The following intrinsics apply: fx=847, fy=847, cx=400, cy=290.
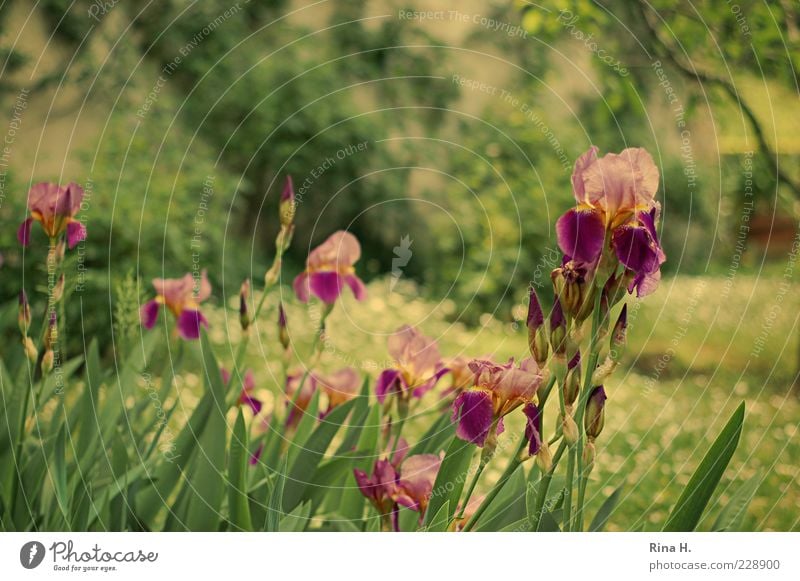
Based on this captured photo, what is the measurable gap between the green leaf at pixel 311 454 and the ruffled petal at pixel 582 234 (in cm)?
32

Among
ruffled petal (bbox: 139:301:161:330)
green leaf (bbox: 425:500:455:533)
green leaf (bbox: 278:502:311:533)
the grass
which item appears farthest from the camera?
the grass

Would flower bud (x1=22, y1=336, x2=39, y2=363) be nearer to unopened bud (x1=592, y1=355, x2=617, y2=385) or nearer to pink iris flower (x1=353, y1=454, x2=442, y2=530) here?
pink iris flower (x1=353, y1=454, x2=442, y2=530)

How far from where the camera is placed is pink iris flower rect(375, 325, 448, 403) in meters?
0.88

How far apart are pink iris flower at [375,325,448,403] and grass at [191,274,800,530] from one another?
28.3 inches

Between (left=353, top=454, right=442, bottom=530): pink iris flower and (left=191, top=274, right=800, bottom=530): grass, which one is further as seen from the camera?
(left=191, top=274, right=800, bottom=530): grass

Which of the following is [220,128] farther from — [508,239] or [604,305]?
[604,305]

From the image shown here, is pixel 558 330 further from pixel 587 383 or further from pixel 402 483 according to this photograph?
pixel 402 483

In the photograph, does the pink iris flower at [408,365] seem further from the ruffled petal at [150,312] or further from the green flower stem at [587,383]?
the ruffled petal at [150,312]

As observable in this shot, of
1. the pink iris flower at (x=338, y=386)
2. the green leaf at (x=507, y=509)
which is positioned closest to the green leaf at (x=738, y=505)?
the green leaf at (x=507, y=509)

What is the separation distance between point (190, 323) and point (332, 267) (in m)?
0.21

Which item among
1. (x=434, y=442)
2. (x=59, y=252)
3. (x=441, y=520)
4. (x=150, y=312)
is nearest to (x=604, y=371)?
(x=441, y=520)

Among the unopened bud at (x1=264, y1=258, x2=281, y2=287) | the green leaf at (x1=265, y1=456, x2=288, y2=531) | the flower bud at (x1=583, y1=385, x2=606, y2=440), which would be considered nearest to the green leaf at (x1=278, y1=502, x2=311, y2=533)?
the green leaf at (x1=265, y1=456, x2=288, y2=531)

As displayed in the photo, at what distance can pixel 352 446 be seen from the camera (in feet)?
3.17

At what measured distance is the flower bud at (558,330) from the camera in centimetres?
59
